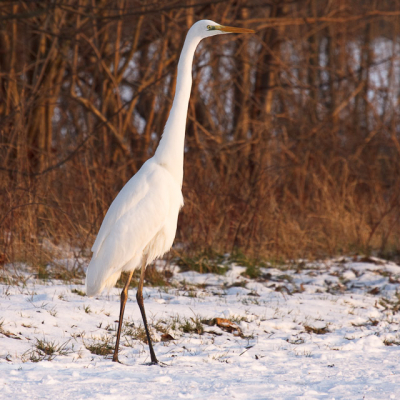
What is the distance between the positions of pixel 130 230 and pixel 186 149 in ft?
17.2

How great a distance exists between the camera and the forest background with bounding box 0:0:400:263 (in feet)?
21.8

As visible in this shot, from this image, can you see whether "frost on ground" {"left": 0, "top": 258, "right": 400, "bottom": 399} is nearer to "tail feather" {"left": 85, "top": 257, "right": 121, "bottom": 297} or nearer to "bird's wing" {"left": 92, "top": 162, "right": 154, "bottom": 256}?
"tail feather" {"left": 85, "top": 257, "right": 121, "bottom": 297}

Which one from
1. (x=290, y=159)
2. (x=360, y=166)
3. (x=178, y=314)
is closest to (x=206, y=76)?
(x=290, y=159)

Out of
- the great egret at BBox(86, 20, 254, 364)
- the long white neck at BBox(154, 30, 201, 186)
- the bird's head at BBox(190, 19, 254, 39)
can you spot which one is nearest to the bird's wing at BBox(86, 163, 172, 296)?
the great egret at BBox(86, 20, 254, 364)

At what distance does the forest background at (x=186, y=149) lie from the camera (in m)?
6.64

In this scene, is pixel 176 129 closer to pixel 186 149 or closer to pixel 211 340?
pixel 211 340

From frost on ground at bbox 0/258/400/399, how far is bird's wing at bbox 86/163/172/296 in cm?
49

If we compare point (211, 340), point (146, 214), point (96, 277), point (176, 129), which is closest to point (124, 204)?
point (146, 214)

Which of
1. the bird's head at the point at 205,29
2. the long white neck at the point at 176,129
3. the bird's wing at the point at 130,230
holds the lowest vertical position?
the bird's wing at the point at 130,230

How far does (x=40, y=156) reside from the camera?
26.4ft

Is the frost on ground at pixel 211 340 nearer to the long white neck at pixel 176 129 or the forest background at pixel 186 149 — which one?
the forest background at pixel 186 149

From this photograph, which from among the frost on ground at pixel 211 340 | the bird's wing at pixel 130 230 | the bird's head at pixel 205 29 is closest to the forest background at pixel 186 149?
the frost on ground at pixel 211 340

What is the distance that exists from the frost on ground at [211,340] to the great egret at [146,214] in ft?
1.43

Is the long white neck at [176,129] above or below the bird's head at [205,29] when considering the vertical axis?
below
